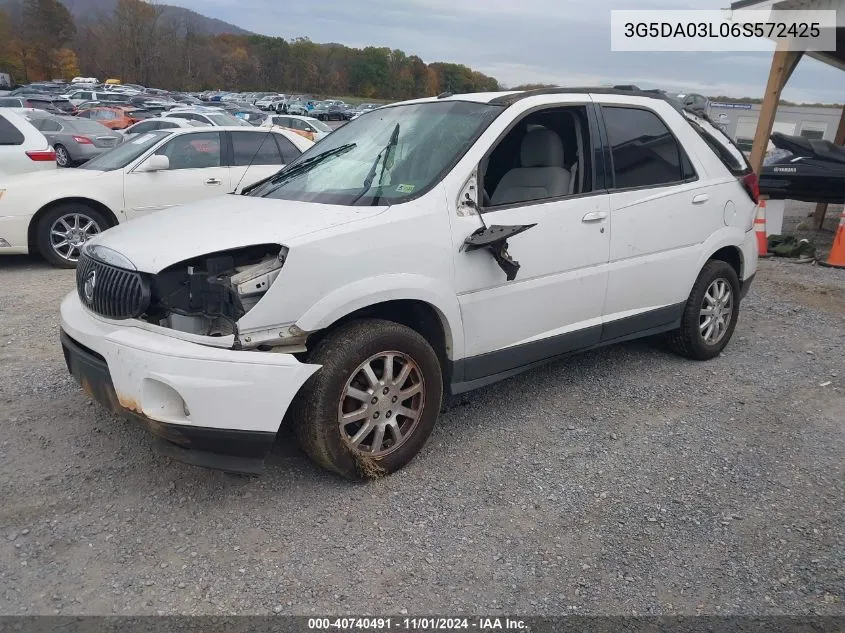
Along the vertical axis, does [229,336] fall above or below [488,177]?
below

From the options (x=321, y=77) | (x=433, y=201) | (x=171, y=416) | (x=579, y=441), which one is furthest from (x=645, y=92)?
(x=321, y=77)

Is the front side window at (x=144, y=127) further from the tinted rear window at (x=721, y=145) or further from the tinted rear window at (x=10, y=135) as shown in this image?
the tinted rear window at (x=721, y=145)

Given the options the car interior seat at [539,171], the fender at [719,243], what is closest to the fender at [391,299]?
the car interior seat at [539,171]

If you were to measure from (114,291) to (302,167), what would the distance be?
5.01ft

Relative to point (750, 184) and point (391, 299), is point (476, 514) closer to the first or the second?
point (391, 299)

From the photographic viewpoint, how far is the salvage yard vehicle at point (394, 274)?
2.92m

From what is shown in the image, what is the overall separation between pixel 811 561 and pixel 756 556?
0.72ft

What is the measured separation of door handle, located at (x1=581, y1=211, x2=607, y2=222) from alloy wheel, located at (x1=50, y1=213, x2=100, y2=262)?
18.8 feet

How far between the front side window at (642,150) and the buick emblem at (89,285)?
2.99 metres

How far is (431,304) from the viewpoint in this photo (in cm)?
337

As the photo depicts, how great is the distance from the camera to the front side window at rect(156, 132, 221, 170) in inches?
319

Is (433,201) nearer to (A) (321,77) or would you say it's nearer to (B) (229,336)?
(B) (229,336)

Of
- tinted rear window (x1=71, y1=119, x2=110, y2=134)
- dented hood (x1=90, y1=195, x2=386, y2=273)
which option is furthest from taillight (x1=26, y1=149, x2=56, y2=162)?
tinted rear window (x1=71, y1=119, x2=110, y2=134)

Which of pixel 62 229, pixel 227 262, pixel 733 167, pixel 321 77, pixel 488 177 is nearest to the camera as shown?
pixel 227 262
